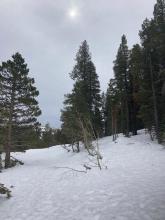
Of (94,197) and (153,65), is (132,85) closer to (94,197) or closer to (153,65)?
(153,65)

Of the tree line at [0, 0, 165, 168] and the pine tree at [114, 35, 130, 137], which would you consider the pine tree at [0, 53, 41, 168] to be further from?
the pine tree at [114, 35, 130, 137]

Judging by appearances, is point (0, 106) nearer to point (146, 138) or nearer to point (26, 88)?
point (26, 88)

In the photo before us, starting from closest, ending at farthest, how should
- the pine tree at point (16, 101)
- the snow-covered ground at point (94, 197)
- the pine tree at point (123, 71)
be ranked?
the snow-covered ground at point (94, 197) < the pine tree at point (16, 101) < the pine tree at point (123, 71)

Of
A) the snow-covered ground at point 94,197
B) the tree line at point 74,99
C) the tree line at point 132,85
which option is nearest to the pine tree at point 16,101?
the tree line at point 74,99

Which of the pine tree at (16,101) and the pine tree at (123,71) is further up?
the pine tree at (123,71)

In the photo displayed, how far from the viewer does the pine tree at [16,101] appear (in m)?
26.0

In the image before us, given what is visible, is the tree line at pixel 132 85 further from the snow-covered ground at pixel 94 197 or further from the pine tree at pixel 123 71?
the snow-covered ground at pixel 94 197

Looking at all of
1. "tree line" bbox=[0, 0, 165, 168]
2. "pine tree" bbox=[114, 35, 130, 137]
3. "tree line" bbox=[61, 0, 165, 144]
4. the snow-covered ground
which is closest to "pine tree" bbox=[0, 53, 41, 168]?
"tree line" bbox=[0, 0, 165, 168]

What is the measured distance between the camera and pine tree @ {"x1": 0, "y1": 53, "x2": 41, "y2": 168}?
26.0 meters

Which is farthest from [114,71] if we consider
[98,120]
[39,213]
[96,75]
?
[39,213]

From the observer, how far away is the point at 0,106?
26000mm

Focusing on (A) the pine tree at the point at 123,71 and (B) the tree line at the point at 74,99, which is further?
(A) the pine tree at the point at 123,71

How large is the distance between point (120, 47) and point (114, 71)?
11.4ft

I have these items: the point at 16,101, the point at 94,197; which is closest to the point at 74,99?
the point at 16,101
